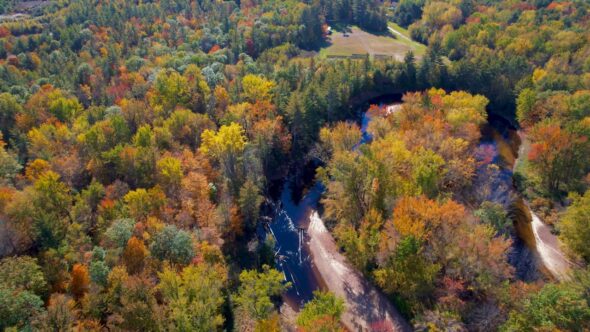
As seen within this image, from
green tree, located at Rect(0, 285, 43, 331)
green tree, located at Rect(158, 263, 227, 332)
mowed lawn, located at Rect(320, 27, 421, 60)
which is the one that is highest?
mowed lawn, located at Rect(320, 27, 421, 60)

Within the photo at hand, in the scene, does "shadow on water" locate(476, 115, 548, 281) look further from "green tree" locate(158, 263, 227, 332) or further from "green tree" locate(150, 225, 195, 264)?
"green tree" locate(150, 225, 195, 264)

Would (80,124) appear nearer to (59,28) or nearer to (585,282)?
(59,28)

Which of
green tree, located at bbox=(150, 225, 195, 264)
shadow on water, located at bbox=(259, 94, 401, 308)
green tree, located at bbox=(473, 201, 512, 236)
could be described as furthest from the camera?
shadow on water, located at bbox=(259, 94, 401, 308)

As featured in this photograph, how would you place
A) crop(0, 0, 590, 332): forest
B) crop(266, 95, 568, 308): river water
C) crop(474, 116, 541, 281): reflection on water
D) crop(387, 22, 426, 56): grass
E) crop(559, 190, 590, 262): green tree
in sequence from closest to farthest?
crop(0, 0, 590, 332): forest < crop(559, 190, 590, 262): green tree < crop(266, 95, 568, 308): river water < crop(474, 116, 541, 281): reflection on water < crop(387, 22, 426, 56): grass

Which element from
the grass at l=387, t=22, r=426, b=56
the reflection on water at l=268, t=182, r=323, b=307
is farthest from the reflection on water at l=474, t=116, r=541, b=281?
the grass at l=387, t=22, r=426, b=56

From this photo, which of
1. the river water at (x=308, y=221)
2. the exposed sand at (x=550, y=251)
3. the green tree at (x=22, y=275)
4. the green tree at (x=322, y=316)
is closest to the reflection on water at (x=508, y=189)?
the river water at (x=308, y=221)

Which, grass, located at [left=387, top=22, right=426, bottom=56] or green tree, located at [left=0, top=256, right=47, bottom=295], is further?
grass, located at [left=387, top=22, right=426, bottom=56]

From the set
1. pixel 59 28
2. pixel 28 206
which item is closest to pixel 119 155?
pixel 28 206

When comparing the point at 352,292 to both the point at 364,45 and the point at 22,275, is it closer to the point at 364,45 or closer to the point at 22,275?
the point at 22,275
